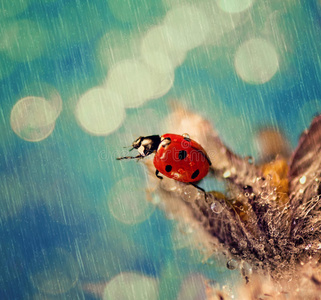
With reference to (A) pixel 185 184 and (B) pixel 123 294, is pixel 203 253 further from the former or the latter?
(B) pixel 123 294

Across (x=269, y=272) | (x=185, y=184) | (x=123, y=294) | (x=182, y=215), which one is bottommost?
(x=123, y=294)

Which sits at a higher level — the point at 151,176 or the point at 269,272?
the point at 151,176

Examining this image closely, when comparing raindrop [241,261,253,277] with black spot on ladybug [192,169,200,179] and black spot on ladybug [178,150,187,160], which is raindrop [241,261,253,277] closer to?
black spot on ladybug [192,169,200,179]

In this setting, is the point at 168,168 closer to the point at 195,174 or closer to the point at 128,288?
the point at 195,174

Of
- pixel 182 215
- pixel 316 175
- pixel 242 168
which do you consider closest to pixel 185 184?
pixel 182 215

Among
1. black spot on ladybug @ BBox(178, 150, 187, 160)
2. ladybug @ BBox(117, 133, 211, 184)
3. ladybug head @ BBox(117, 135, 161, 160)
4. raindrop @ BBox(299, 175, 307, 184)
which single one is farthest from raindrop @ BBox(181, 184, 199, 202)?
raindrop @ BBox(299, 175, 307, 184)

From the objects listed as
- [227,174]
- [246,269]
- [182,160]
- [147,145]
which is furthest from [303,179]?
[147,145]

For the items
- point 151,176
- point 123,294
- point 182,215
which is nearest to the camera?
point 182,215
